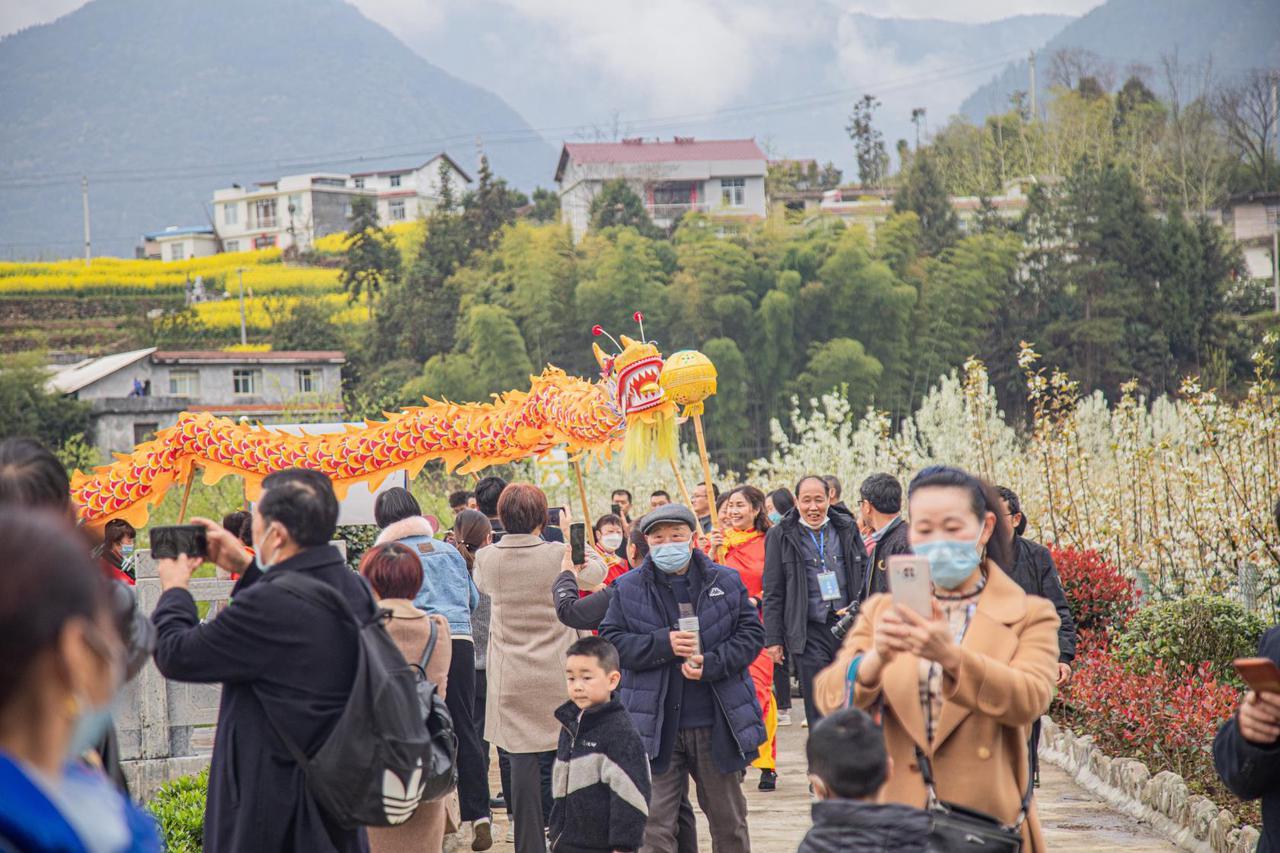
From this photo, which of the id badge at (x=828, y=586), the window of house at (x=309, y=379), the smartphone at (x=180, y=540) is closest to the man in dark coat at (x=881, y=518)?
the id badge at (x=828, y=586)

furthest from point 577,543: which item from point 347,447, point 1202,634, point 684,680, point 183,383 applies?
point 183,383

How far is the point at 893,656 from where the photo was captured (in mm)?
2791

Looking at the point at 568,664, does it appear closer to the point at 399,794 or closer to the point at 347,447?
the point at 399,794

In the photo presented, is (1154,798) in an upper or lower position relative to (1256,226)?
lower

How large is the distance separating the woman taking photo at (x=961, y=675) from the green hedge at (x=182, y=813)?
322 cm

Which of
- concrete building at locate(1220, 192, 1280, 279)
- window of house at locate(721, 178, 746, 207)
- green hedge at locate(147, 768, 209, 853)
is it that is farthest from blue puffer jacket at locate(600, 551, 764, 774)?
window of house at locate(721, 178, 746, 207)

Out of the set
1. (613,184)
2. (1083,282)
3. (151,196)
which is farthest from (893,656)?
(151,196)

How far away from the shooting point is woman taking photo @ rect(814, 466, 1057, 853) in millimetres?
2850

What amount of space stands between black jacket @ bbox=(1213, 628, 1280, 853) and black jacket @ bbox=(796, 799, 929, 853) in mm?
787

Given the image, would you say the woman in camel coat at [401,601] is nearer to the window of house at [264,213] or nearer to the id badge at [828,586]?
the id badge at [828,586]

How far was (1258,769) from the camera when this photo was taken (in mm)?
2945

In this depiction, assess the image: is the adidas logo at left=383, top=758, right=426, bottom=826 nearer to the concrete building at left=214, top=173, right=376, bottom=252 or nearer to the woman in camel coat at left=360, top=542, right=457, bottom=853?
the woman in camel coat at left=360, top=542, right=457, bottom=853

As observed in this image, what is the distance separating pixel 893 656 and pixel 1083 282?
4058 cm

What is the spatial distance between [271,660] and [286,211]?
76.8m
